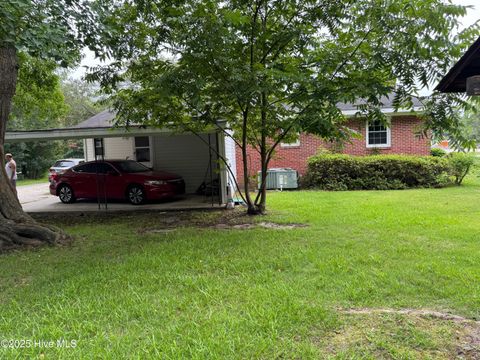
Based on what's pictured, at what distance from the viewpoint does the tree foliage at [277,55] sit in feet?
19.1

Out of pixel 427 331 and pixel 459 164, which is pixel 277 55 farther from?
pixel 459 164

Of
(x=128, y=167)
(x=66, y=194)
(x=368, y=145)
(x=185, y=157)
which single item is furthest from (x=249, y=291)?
(x=368, y=145)

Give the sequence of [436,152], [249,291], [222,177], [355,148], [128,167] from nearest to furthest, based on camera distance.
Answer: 1. [249,291]
2. [222,177]
3. [128,167]
4. [355,148]
5. [436,152]

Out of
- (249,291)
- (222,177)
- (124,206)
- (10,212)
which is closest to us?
(249,291)

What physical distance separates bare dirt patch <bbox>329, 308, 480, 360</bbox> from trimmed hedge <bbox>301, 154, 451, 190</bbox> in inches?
410

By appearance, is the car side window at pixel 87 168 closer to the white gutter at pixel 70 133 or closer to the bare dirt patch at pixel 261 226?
the white gutter at pixel 70 133

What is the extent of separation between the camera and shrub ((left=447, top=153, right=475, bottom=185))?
13.5 metres

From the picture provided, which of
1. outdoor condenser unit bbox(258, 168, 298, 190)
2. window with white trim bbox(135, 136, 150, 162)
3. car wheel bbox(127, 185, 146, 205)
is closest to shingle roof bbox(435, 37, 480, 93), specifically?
car wheel bbox(127, 185, 146, 205)

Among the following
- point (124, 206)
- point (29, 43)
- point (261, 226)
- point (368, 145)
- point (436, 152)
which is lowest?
point (261, 226)

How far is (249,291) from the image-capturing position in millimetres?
4031

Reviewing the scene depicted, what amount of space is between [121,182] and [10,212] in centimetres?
500

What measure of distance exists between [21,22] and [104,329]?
12.9 ft

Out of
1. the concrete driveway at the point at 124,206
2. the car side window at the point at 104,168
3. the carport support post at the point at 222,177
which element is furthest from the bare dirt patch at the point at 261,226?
the car side window at the point at 104,168

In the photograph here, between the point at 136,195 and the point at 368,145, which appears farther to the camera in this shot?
the point at 368,145
